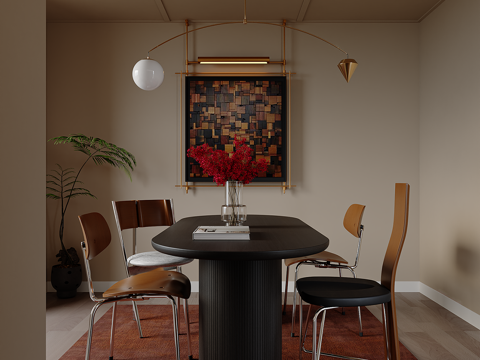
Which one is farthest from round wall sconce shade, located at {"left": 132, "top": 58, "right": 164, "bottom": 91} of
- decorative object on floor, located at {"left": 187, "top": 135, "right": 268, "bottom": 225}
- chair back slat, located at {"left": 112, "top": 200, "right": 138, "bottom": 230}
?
chair back slat, located at {"left": 112, "top": 200, "right": 138, "bottom": 230}

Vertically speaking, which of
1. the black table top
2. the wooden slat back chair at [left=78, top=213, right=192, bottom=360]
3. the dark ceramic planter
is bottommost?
the dark ceramic planter

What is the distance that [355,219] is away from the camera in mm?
2773

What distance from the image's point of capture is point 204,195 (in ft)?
12.3

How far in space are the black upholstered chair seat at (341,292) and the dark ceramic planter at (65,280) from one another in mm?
2457

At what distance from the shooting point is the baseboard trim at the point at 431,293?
2883 millimetres

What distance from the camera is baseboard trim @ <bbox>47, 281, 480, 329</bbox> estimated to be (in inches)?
113

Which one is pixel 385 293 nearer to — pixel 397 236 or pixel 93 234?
pixel 397 236

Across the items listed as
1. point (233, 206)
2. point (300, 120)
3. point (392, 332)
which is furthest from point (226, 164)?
point (300, 120)

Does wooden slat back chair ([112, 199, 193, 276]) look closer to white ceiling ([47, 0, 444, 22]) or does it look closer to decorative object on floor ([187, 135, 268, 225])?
decorative object on floor ([187, 135, 268, 225])

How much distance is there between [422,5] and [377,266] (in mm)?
2595

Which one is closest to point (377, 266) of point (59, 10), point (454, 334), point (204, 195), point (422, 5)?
point (454, 334)

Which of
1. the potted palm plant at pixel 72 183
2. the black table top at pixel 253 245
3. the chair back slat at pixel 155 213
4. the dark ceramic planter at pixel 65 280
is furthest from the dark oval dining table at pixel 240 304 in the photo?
the dark ceramic planter at pixel 65 280

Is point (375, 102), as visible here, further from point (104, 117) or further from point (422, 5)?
point (104, 117)

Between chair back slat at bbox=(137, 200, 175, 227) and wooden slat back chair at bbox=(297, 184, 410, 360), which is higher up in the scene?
chair back slat at bbox=(137, 200, 175, 227)
